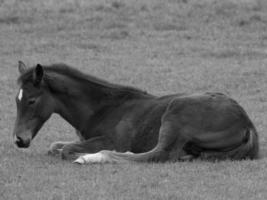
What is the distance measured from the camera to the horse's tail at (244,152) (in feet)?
31.9

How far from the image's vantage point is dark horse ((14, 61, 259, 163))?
9727 mm

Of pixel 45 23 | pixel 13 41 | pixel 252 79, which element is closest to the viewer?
pixel 252 79

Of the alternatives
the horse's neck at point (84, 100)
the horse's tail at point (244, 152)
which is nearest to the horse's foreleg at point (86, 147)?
the horse's neck at point (84, 100)

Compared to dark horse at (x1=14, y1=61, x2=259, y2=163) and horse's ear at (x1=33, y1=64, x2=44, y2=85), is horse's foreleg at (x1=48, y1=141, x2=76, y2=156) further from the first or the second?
horse's ear at (x1=33, y1=64, x2=44, y2=85)

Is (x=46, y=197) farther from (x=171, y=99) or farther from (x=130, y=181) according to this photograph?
(x=171, y=99)

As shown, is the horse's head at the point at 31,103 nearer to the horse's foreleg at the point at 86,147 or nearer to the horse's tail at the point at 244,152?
the horse's foreleg at the point at 86,147

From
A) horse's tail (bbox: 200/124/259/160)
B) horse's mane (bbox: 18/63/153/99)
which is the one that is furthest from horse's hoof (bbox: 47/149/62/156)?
horse's tail (bbox: 200/124/259/160)

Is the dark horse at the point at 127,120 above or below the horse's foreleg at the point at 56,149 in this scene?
above

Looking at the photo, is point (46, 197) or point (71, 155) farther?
point (71, 155)

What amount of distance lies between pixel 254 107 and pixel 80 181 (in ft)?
24.9

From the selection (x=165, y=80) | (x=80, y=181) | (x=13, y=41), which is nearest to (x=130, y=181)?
(x=80, y=181)

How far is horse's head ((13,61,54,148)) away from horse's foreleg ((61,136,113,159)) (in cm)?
50

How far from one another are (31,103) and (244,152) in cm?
286

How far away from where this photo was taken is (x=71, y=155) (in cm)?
998
